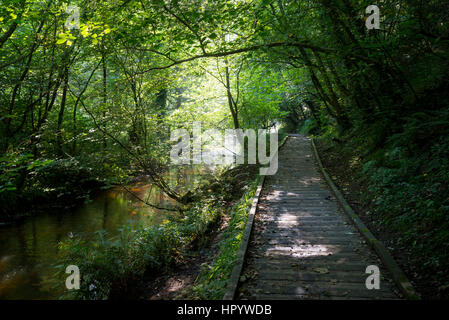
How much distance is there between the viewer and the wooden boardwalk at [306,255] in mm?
3708

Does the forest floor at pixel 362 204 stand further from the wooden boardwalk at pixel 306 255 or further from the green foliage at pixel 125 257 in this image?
the green foliage at pixel 125 257

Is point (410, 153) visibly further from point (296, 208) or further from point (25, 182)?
point (25, 182)

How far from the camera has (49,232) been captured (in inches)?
357

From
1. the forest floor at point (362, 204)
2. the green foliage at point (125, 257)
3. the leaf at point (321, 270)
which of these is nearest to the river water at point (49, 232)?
the green foliage at point (125, 257)

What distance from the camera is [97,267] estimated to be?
5457 millimetres

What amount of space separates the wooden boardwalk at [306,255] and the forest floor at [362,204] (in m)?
0.38

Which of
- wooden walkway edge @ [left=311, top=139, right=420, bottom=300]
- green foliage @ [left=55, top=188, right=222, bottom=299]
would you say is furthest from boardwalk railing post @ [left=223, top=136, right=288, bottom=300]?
wooden walkway edge @ [left=311, top=139, right=420, bottom=300]

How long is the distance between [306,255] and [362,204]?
10.8 feet

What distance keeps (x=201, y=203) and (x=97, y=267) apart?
14.9ft

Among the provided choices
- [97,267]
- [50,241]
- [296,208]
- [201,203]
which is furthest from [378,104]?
[50,241]

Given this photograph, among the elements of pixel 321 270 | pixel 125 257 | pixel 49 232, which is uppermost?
pixel 321 270

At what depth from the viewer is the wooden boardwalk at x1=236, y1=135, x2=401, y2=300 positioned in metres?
3.71

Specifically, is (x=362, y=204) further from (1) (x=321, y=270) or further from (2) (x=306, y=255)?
(1) (x=321, y=270)

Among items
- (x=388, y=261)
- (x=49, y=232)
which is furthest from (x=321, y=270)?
(x=49, y=232)
